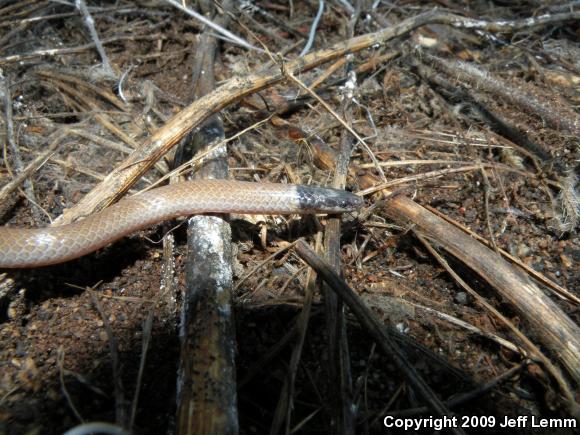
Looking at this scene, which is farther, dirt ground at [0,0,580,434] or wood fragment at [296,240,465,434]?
dirt ground at [0,0,580,434]

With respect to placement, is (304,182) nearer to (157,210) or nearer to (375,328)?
(157,210)

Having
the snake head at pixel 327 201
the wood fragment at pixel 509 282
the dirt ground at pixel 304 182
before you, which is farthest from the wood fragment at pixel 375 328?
the wood fragment at pixel 509 282

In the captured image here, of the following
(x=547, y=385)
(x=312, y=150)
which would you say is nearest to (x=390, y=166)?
(x=312, y=150)

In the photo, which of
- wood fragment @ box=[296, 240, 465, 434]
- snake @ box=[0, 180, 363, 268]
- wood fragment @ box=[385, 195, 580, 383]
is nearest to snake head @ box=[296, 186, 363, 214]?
Result: snake @ box=[0, 180, 363, 268]

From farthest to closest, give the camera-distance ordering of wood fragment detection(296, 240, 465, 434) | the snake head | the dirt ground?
the snake head
the dirt ground
wood fragment detection(296, 240, 465, 434)

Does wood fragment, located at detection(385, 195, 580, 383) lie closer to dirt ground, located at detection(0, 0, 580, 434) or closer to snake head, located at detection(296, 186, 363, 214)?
dirt ground, located at detection(0, 0, 580, 434)

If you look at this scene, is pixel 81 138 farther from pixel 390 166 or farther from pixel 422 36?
pixel 422 36
